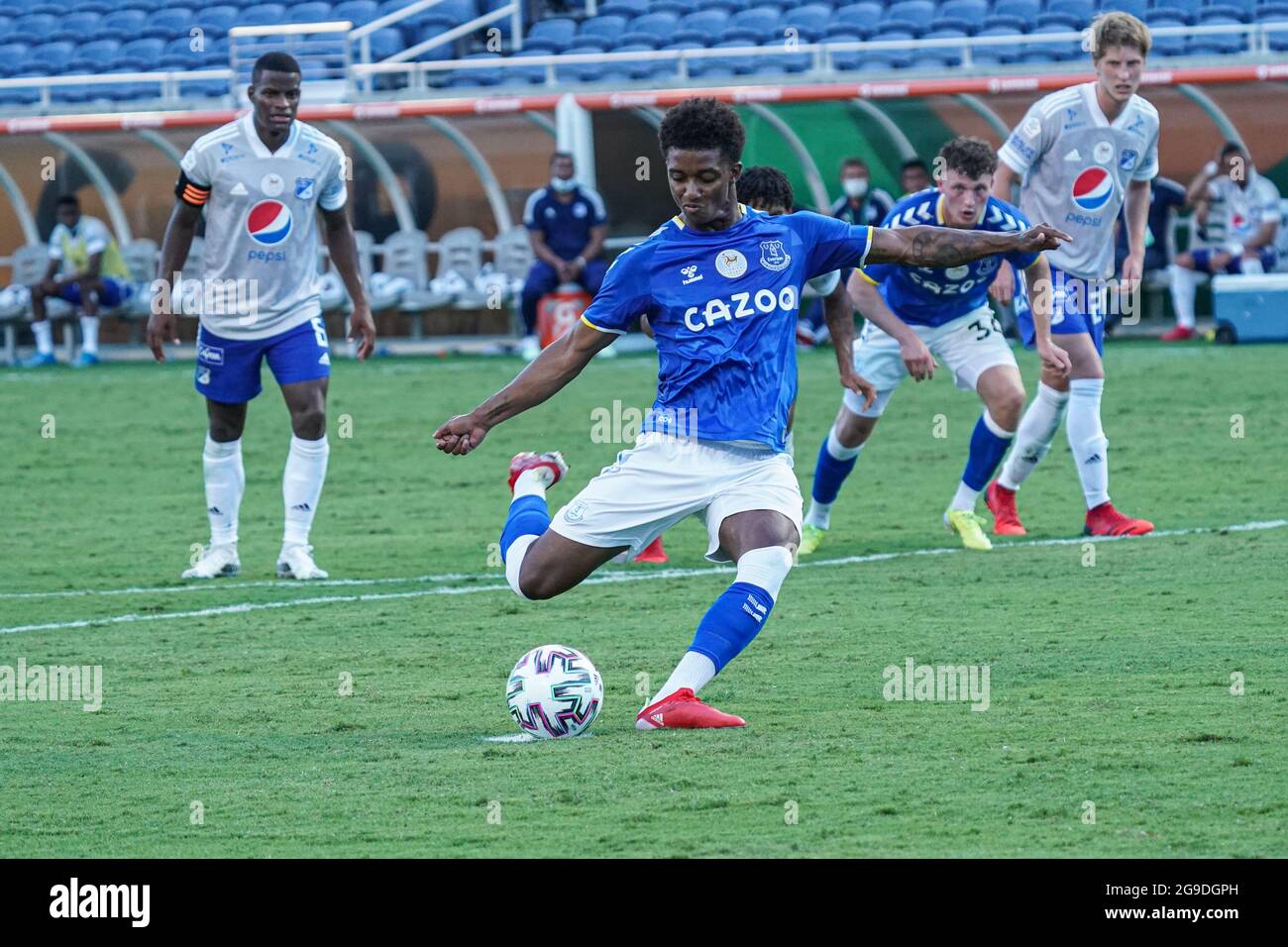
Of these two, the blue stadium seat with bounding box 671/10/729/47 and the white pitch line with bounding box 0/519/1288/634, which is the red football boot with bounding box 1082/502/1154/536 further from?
the blue stadium seat with bounding box 671/10/729/47

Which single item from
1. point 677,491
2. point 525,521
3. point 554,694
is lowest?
point 554,694

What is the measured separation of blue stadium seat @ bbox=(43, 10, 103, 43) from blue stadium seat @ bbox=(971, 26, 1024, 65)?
12.0 meters

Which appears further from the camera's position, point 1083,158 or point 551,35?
point 551,35

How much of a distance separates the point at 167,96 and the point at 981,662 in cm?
1870

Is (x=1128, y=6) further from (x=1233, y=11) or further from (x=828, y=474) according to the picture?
(x=828, y=474)

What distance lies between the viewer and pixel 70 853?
461 cm

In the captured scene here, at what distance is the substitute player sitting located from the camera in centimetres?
910

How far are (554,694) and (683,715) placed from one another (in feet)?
1.20

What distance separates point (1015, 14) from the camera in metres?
22.1

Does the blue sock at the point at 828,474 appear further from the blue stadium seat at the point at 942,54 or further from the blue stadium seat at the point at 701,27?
the blue stadium seat at the point at 701,27

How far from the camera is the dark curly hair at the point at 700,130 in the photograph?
576 cm

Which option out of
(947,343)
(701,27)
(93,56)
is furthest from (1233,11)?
Answer: (93,56)

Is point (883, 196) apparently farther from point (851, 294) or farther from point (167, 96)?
point (851, 294)

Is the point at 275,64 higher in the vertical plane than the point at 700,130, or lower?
higher
